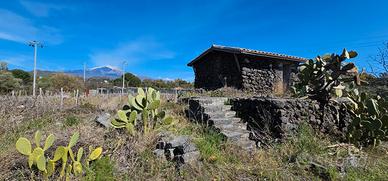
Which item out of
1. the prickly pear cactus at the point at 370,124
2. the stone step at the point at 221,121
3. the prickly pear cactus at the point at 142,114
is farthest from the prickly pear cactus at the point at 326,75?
the prickly pear cactus at the point at 142,114

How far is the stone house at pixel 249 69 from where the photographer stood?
12.1 m

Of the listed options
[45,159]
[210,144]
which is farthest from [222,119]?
[45,159]

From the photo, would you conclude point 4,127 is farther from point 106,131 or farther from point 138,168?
point 138,168

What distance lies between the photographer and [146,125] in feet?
18.4

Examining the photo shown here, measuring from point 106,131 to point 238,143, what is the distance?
2667 millimetres

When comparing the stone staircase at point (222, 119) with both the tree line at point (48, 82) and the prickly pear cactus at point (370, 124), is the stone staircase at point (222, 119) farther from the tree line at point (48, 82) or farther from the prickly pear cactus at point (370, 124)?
the tree line at point (48, 82)

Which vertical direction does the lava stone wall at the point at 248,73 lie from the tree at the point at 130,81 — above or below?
below

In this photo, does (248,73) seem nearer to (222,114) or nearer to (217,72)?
(217,72)

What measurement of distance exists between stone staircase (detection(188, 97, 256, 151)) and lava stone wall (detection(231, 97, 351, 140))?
0.35 m

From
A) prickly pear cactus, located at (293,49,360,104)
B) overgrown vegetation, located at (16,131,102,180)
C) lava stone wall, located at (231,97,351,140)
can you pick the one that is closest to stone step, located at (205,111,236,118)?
lava stone wall, located at (231,97,351,140)

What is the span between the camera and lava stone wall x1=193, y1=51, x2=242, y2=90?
1248 centimetres

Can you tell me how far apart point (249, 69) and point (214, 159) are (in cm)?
828

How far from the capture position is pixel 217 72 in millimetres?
13383

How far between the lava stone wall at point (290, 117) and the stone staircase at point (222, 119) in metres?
0.35
